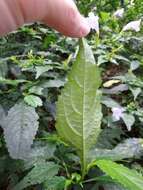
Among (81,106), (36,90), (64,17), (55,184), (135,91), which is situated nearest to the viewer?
(64,17)

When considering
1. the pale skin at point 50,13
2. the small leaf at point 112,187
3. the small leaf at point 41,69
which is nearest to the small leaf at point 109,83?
the small leaf at point 41,69

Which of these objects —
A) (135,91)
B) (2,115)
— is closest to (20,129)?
(2,115)

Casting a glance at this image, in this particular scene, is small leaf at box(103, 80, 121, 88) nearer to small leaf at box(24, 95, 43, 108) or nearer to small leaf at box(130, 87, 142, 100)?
small leaf at box(130, 87, 142, 100)

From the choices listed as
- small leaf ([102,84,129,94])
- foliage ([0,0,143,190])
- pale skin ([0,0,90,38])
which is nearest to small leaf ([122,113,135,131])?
foliage ([0,0,143,190])

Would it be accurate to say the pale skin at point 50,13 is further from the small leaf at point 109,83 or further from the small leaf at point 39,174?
the small leaf at point 109,83

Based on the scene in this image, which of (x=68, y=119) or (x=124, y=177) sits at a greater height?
(x=68, y=119)

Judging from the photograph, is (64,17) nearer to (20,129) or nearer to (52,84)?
(20,129)

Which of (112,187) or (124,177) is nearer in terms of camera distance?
(124,177)

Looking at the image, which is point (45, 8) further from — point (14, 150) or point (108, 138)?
point (108, 138)
